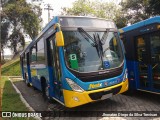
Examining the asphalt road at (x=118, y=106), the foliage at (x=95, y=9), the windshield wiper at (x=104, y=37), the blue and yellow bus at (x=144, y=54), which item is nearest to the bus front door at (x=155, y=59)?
the blue and yellow bus at (x=144, y=54)

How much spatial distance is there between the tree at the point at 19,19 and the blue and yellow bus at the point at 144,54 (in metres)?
30.1

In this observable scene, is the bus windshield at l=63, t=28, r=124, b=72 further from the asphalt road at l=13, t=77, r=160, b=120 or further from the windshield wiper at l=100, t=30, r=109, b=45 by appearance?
the asphalt road at l=13, t=77, r=160, b=120

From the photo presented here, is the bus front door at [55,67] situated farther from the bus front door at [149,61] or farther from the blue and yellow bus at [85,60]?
the bus front door at [149,61]

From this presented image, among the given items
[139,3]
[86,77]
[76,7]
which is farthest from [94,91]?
[76,7]

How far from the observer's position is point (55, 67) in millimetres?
6660

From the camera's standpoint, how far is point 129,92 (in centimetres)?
833

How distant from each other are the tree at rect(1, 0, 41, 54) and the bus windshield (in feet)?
101

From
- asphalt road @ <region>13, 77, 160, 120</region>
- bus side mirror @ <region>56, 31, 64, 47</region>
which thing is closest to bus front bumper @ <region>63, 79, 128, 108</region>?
asphalt road @ <region>13, 77, 160, 120</region>

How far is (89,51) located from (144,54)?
237cm

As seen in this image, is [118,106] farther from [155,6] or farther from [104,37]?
[155,6]

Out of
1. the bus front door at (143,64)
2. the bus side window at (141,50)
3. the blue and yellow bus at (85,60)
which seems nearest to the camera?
the blue and yellow bus at (85,60)

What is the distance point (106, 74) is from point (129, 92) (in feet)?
9.32

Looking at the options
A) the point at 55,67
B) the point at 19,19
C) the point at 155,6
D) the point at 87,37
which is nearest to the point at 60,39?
the point at 87,37

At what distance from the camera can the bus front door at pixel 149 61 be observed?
21.6 ft
